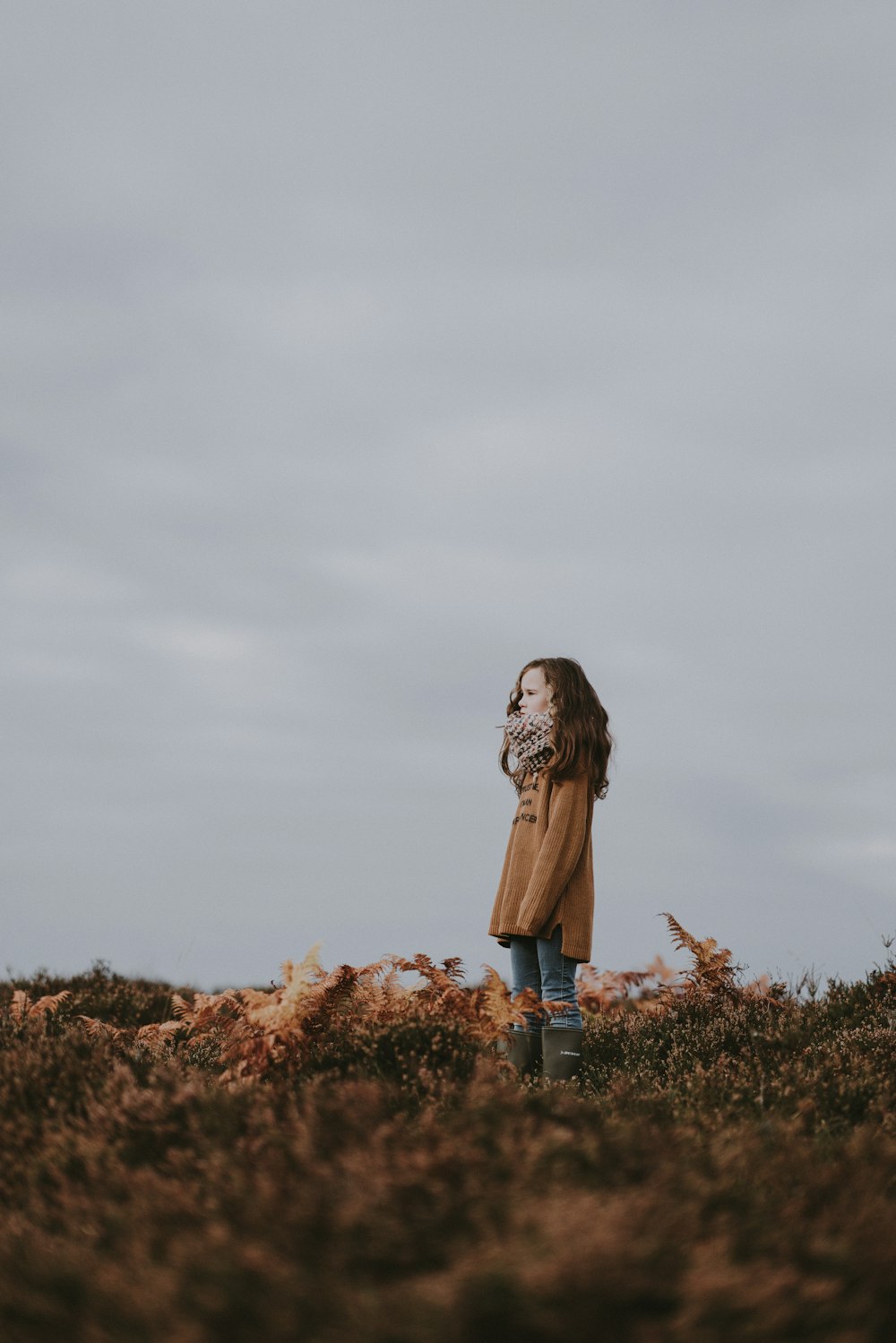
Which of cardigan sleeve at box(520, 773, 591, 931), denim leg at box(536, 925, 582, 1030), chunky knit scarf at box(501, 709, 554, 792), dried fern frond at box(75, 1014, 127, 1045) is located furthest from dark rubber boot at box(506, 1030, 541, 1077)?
dried fern frond at box(75, 1014, 127, 1045)

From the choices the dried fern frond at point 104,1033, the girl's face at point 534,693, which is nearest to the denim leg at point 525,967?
the girl's face at point 534,693

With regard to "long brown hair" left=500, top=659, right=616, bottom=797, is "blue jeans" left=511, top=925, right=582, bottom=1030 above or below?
below

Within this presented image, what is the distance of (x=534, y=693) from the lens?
7.23 m

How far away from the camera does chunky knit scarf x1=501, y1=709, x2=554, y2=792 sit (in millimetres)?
6977

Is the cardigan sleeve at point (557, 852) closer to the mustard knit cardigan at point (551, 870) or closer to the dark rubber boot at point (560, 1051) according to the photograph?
the mustard knit cardigan at point (551, 870)

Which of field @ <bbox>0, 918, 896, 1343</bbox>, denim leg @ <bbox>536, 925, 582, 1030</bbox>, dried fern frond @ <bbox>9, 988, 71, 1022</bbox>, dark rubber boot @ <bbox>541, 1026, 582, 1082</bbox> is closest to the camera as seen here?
field @ <bbox>0, 918, 896, 1343</bbox>

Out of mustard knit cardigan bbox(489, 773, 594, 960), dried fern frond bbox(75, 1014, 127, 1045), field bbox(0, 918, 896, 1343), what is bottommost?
field bbox(0, 918, 896, 1343)

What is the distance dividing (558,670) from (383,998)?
2398 millimetres

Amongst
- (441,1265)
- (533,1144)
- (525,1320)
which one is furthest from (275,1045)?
(525,1320)

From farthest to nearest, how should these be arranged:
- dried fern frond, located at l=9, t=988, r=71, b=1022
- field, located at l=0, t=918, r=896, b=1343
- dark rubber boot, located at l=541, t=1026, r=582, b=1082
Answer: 1. dried fern frond, located at l=9, t=988, r=71, b=1022
2. dark rubber boot, located at l=541, t=1026, r=582, b=1082
3. field, located at l=0, t=918, r=896, b=1343

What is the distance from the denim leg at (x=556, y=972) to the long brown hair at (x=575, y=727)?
100 cm

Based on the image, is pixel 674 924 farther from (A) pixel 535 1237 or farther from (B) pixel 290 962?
(A) pixel 535 1237

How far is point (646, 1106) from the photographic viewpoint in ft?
16.0

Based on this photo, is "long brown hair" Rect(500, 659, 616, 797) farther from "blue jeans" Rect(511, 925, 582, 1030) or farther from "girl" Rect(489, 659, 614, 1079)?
"blue jeans" Rect(511, 925, 582, 1030)
